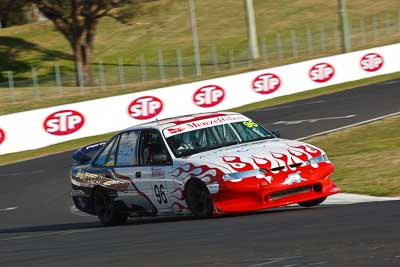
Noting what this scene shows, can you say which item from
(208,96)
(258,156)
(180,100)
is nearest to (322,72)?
(208,96)

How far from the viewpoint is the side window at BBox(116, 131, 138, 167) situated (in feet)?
45.0

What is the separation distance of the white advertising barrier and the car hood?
711 inches

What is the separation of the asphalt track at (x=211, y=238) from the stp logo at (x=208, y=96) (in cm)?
1720

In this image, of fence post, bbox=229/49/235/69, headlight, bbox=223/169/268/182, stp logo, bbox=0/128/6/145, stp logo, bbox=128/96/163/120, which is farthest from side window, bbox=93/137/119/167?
fence post, bbox=229/49/235/69

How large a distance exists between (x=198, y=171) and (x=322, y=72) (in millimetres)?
27874

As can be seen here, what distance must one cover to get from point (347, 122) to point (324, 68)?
13.8 metres

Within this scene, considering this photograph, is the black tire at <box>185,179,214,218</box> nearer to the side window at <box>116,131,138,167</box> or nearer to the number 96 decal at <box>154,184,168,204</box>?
the number 96 decal at <box>154,184,168,204</box>

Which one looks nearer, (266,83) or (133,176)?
(133,176)

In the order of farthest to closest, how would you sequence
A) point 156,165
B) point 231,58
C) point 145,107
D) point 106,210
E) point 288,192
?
point 231,58 < point 145,107 < point 106,210 < point 156,165 < point 288,192

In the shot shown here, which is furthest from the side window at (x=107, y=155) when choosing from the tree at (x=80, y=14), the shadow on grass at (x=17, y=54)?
the shadow on grass at (x=17, y=54)

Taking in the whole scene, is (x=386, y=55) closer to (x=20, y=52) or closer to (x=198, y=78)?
(x=198, y=78)

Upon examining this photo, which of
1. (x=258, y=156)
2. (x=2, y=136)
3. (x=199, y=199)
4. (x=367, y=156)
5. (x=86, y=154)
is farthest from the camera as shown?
(x=2, y=136)

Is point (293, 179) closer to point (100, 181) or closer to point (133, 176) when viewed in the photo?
point (133, 176)

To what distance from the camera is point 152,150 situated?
1341cm
